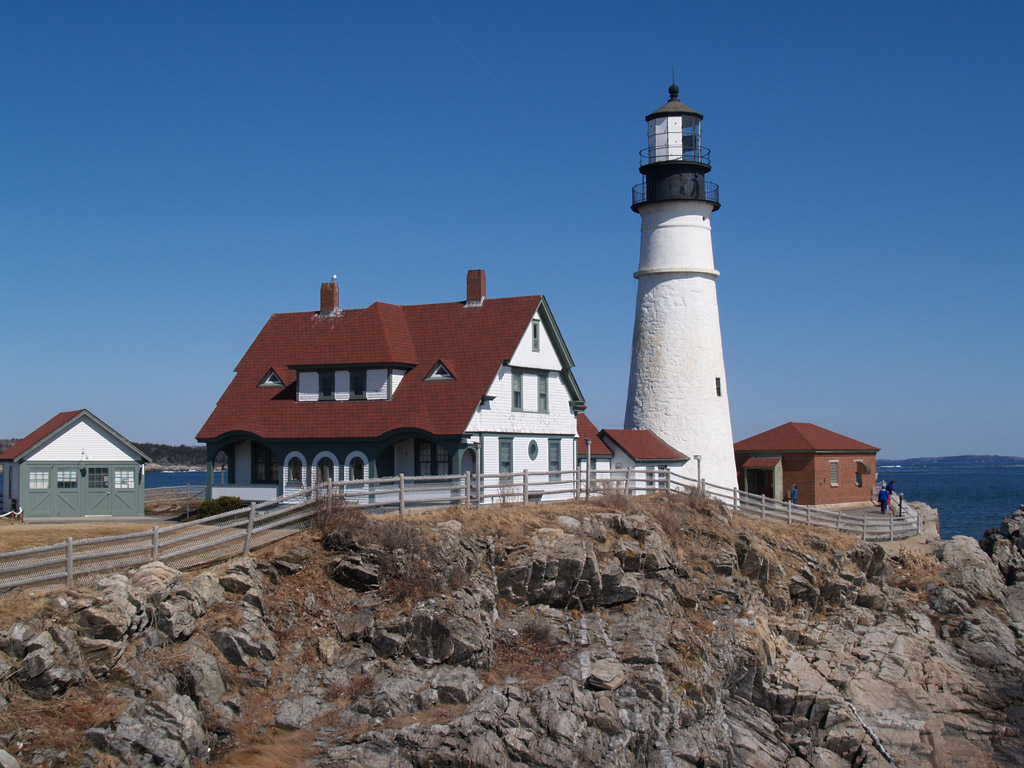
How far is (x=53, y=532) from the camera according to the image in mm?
23000

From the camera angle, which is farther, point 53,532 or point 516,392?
point 516,392

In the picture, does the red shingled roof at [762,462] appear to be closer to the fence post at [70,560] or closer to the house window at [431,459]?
the house window at [431,459]

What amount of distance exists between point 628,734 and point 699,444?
832 inches

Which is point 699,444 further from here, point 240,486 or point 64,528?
point 64,528

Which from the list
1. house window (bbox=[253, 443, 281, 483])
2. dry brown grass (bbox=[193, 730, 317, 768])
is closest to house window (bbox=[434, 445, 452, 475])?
house window (bbox=[253, 443, 281, 483])

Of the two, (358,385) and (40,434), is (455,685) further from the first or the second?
(40,434)

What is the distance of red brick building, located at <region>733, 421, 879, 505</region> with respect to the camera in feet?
140

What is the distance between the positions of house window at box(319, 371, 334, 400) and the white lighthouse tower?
12804 mm

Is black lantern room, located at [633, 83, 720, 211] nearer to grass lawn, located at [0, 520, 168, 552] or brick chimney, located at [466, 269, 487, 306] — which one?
brick chimney, located at [466, 269, 487, 306]

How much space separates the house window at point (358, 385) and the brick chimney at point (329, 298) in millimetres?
3149

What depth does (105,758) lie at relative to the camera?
43.1 feet

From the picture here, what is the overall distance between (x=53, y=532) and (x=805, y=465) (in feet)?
100.0

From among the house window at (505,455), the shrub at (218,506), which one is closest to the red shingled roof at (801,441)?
the house window at (505,455)

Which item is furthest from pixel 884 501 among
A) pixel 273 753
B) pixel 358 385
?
pixel 273 753
